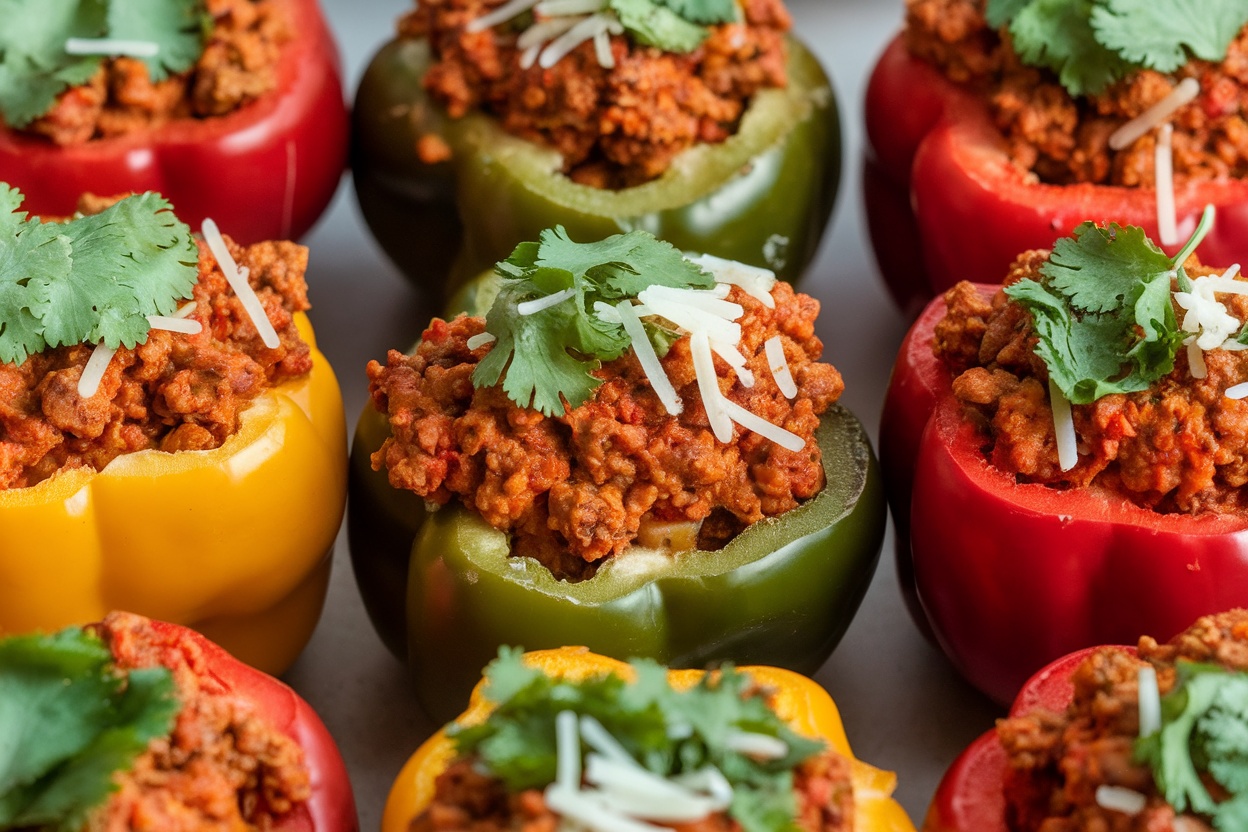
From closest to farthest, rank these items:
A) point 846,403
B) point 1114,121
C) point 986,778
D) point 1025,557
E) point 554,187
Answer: point 986,778 < point 1025,557 < point 1114,121 < point 554,187 < point 846,403

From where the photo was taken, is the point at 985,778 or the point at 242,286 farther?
the point at 242,286

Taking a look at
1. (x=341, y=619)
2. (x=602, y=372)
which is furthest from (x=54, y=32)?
(x=602, y=372)

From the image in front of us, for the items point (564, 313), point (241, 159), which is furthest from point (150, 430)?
point (241, 159)

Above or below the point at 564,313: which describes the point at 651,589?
below

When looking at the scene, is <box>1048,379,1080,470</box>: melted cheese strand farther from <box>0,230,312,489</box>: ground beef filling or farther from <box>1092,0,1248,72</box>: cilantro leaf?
<box>0,230,312,489</box>: ground beef filling

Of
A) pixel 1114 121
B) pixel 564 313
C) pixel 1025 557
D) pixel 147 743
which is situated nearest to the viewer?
pixel 147 743

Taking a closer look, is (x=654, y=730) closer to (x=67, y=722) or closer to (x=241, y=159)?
(x=67, y=722)

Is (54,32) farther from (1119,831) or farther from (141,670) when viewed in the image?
(1119,831)

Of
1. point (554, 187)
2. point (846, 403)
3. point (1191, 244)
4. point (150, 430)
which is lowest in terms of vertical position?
point (846, 403)
